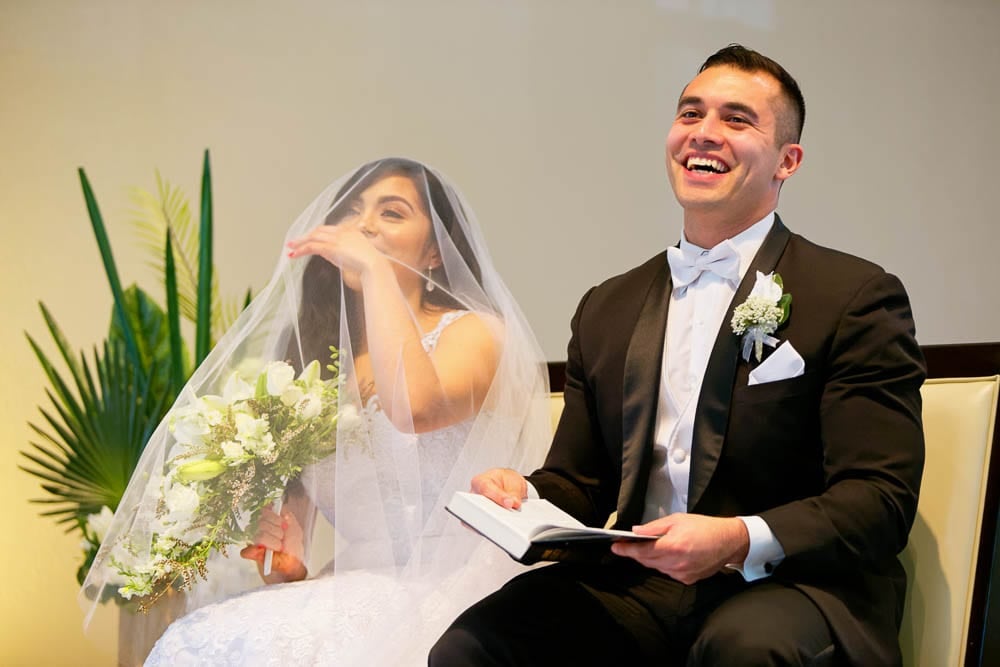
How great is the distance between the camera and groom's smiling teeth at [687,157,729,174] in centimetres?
201

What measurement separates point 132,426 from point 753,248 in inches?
91.9

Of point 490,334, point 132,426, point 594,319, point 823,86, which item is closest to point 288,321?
point 490,334

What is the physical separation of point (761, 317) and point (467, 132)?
7.49 feet

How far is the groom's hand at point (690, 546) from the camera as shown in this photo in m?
1.58

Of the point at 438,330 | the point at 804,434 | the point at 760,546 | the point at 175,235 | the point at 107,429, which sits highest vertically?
the point at 175,235

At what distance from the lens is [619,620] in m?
1.79

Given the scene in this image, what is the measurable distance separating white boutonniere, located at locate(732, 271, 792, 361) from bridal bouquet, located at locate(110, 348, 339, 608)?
2.95 feet

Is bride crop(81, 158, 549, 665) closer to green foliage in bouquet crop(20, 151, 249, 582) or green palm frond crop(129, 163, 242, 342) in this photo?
green foliage in bouquet crop(20, 151, 249, 582)

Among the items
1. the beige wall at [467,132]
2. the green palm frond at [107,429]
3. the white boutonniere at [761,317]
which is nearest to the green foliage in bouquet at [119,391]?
the green palm frond at [107,429]

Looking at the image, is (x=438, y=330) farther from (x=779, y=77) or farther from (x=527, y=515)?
(x=779, y=77)

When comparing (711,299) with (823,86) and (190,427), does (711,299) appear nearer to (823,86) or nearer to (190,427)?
(190,427)

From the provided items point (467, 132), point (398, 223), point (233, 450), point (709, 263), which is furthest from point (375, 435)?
point (467, 132)

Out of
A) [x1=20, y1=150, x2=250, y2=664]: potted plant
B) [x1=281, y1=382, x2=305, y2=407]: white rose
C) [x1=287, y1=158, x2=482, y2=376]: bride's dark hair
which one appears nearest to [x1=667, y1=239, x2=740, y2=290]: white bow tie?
[x1=287, y1=158, x2=482, y2=376]: bride's dark hair

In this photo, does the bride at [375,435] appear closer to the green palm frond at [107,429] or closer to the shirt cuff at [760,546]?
the shirt cuff at [760,546]
